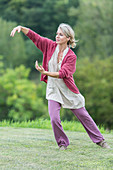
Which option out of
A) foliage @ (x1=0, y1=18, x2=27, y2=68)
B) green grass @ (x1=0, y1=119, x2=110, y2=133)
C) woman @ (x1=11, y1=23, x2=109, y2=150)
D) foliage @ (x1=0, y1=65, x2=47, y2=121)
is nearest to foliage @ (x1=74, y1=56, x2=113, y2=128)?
foliage @ (x1=0, y1=65, x2=47, y2=121)

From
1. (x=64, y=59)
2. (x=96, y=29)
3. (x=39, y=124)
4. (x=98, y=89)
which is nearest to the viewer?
(x=64, y=59)

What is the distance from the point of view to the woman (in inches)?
227

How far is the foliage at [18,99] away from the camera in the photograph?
4759 centimetres

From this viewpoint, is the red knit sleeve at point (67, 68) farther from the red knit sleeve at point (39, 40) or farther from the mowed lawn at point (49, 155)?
the mowed lawn at point (49, 155)

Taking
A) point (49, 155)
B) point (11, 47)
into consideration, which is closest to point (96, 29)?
point (11, 47)

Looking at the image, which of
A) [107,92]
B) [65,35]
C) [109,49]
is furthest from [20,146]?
[109,49]

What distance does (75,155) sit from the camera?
527cm

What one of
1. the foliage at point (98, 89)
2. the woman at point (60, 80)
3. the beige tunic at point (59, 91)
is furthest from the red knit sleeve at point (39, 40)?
the foliage at point (98, 89)

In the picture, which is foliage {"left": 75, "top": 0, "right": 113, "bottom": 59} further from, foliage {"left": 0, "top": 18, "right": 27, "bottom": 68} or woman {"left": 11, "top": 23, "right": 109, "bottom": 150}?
woman {"left": 11, "top": 23, "right": 109, "bottom": 150}

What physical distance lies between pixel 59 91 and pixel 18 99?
4296 cm

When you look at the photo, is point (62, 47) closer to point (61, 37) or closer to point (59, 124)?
point (61, 37)

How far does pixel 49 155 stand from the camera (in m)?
5.18

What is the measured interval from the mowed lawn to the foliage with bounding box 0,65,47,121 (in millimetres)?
40197

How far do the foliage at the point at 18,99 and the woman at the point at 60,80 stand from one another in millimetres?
40552
